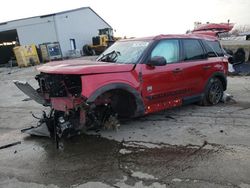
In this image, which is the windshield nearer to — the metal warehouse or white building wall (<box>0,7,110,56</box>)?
the metal warehouse

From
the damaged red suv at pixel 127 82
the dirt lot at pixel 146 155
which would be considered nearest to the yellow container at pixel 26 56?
the dirt lot at pixel 146 155

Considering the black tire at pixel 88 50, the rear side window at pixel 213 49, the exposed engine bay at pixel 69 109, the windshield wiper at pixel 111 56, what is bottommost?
the black tire at pixel 88 50

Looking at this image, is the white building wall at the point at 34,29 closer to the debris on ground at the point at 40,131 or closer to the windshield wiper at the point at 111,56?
the windshield wiper at the point at 111,56

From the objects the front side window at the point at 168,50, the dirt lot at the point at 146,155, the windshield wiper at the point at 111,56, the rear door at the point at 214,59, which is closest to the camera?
the dirt lot at the point at 146,155

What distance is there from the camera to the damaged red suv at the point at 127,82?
18.6 ft

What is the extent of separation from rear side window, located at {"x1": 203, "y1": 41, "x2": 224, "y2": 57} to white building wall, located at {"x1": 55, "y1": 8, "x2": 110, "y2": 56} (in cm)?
2926

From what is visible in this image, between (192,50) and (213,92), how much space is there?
50.2 inches

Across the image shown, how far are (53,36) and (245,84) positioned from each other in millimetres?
27993

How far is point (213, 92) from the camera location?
8156mm

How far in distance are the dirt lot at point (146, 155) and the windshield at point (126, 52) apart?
1.33 meters

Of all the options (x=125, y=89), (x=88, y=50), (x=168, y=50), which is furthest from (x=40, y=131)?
(x=88, y=50)

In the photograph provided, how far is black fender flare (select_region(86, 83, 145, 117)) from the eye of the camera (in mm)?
5523

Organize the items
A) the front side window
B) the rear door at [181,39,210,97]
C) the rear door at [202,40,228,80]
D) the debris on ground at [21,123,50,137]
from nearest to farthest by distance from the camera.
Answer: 1. the debris on ground at [21,123,50,137]
2. the front side window
3. the rear door at [181,39,210,97]
4. the rear door at [202,40,228,80]

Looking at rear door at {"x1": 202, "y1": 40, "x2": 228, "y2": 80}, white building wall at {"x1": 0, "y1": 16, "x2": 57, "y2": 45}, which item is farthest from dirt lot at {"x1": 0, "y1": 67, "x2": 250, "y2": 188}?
white building wall at {"x1": 0, "y1": 16, "x2": 57, "y2": 45}
